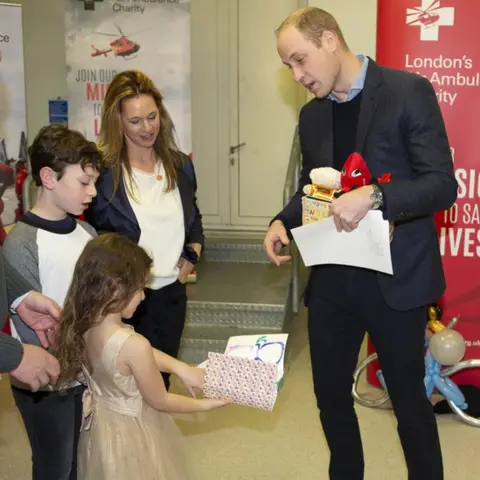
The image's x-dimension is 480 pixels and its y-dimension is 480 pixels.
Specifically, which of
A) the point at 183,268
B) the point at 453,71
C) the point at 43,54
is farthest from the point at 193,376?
the point at 43,54

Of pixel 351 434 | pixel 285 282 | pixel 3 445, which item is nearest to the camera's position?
pixel 351 434

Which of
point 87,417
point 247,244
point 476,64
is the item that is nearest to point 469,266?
point 476,64

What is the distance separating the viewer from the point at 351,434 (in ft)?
7.61

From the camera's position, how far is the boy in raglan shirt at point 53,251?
201 centimetres

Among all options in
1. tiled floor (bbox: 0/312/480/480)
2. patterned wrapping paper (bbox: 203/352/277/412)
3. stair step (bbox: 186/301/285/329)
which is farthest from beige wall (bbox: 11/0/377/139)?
patterned wrapping paper (bbox: 203/352/277/412)

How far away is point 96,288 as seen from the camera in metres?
1.83

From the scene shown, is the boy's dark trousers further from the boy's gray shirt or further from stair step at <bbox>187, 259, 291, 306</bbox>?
stair step at <bbox>187, 259, 291, 306</bbox>

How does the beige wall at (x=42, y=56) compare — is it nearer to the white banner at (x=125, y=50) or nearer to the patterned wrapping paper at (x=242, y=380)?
the white banner at (x=125, y=50)

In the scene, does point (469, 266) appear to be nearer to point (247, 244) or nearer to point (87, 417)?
point (87, 417)

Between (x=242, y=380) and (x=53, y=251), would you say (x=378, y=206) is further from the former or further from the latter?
(x=53, y=251)

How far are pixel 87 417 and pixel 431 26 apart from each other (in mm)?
2246

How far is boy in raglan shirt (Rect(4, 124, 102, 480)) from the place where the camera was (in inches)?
79.0

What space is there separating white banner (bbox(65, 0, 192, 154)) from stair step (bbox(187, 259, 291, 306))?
3.02 feet

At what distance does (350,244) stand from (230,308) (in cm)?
260
